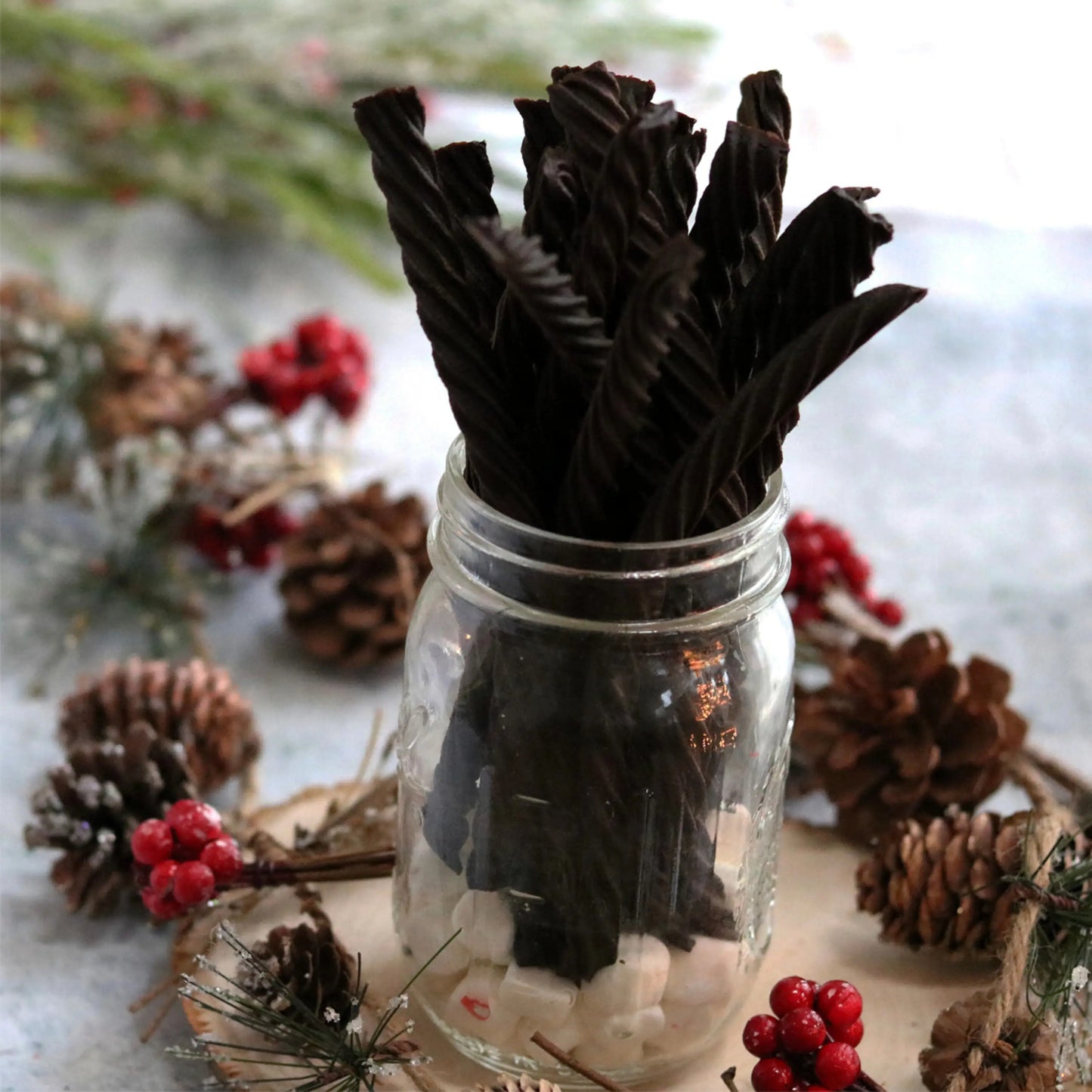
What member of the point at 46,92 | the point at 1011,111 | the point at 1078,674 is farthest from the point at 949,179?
the point at 46,92

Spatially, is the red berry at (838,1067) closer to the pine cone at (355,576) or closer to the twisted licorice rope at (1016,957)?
the twisted licorice rope at (1016,957)

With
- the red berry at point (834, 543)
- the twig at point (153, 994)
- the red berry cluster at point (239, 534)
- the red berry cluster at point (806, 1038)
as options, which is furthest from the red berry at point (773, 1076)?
the red berry cluster at point (239, 534)

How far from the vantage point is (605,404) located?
0.39 meters

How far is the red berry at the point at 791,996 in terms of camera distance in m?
0.47

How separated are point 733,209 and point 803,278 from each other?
1.2 inches

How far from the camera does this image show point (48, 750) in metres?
0.67

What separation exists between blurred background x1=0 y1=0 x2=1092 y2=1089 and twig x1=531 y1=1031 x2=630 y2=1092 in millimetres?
251

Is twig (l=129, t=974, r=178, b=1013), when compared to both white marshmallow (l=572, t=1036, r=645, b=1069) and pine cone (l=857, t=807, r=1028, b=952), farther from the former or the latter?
pine cone (l=857, t=807, r=1028, b=952)

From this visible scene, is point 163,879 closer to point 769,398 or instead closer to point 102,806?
point 102,806

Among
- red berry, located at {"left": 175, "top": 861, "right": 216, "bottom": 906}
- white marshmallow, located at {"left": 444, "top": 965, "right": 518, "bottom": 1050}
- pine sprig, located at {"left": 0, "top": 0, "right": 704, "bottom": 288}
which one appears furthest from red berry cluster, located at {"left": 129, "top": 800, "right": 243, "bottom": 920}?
pine sprig, located at {"left": 0, "top": 0, "right": 704, "bottom": 288}

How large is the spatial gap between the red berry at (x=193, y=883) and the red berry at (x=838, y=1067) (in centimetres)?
22

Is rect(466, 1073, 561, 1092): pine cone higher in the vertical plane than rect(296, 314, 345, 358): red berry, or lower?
lower

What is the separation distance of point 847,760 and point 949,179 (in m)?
0.80

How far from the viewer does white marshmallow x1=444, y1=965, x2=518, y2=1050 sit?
1.53 feet
